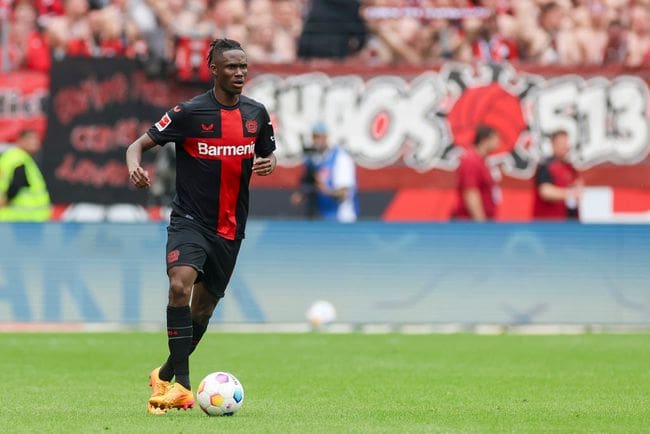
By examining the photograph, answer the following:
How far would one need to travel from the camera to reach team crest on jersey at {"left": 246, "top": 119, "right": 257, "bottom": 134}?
9539 millimetres

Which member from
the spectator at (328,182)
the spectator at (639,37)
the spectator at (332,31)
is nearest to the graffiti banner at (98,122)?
the spectator at (332,31)

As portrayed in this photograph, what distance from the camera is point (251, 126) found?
955cm

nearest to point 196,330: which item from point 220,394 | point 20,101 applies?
point 220,394

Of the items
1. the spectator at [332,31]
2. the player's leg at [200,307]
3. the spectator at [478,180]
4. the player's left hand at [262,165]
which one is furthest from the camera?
the spectator at [332,31]

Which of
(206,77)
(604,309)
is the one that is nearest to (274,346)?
(604,309)

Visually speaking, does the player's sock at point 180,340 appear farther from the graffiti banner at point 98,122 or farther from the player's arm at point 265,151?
the graffiti banner at point 98,122

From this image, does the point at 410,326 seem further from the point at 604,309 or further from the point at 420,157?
the point at 420,157

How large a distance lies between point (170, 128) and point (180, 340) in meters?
1.50

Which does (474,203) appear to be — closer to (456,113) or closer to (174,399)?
(456,113)

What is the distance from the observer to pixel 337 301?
56.6ft

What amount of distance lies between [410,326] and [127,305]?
3695 millimetres

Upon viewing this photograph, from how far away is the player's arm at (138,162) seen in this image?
880cm

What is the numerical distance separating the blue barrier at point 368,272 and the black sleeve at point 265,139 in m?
7.47

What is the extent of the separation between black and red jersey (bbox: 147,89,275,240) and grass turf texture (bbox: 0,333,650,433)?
1.40 m
